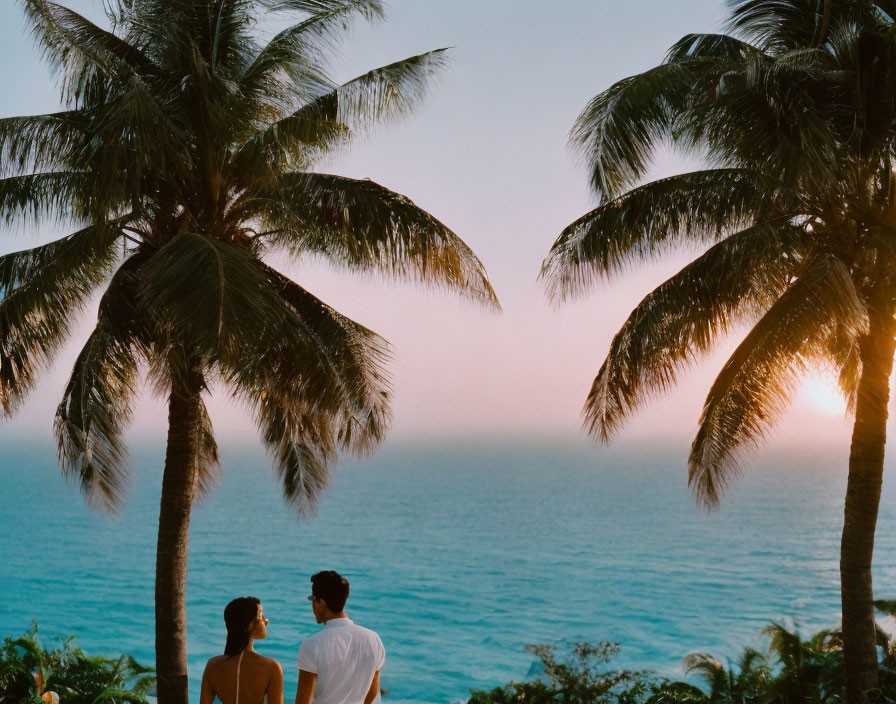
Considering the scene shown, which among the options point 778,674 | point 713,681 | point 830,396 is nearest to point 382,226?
point 713,681

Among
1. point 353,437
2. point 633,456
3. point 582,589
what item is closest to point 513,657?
point 582,589

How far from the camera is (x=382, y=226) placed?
27.0 feet

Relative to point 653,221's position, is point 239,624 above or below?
below

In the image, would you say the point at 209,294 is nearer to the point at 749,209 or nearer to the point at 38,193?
the point at 38,193

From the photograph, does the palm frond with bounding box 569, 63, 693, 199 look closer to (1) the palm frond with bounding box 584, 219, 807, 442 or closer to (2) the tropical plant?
(1) the palm frond with bounding box 584, 219, 807, 442

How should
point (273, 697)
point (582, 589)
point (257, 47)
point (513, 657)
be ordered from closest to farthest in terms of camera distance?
point (273, 697)
point (257, 47)
point (513, 657)
point (582, 589)

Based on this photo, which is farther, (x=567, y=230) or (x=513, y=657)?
(x=513, y=657)

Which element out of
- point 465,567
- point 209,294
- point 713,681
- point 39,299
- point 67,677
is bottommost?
point 465,567

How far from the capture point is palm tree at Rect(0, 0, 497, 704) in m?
7.76

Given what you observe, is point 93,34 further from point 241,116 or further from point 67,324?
point 67,324

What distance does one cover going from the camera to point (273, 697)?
4383 mm

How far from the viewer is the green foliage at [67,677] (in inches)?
347

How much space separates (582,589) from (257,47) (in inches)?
2240

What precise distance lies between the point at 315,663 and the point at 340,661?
129mm
